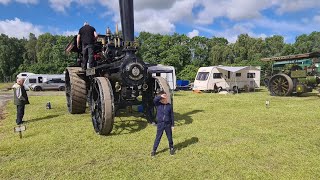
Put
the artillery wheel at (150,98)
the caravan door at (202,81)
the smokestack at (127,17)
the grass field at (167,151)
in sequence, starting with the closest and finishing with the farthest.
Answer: the grass field at (167,151) → the smokestack at (127,17) → the artillery wheel at (150,98) → the caravan door at (202,81)

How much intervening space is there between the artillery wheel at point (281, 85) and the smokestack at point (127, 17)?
15.4 m

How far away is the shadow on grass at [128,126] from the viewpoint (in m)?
8.69

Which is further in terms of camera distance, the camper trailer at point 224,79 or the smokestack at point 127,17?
the camper trailer at point 224,79

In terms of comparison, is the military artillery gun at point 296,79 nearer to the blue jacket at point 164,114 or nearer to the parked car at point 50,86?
the blue jacket at point 164,114

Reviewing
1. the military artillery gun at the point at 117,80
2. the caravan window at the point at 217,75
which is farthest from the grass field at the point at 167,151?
the caravan window at the point at 217,75

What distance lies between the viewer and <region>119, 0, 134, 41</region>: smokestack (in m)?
7.83

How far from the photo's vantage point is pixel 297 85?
2012 centimetres

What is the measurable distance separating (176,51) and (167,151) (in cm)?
5394

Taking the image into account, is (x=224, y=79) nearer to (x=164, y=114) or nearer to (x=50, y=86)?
(x=50, y=86)

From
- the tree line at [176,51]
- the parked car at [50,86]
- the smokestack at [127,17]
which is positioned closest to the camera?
the smokestack at [127,17]

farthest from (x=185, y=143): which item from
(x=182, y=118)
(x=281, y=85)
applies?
(x=281, y=85)

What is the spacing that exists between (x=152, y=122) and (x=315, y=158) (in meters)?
4.88

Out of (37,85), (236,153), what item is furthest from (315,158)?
(37,85)

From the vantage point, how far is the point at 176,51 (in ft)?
196
